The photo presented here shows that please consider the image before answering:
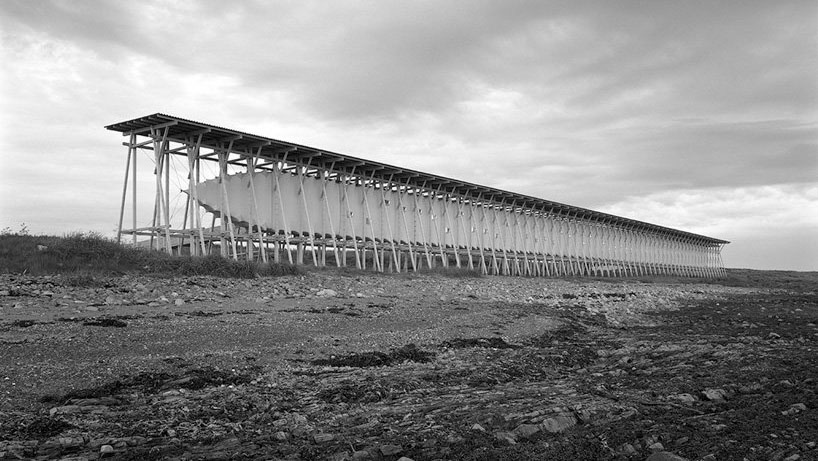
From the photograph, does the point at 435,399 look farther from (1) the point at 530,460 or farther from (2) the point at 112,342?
(2) the point at 112,342

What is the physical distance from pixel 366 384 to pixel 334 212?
103 feet

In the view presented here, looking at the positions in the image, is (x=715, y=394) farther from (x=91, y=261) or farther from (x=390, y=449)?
(x=91, y=261)

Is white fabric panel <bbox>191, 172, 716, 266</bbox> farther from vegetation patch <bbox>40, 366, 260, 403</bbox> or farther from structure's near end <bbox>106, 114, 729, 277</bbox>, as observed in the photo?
vegetation patch <bbox>40, 366, 260, 403</bbox>

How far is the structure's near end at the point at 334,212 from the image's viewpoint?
100 feet

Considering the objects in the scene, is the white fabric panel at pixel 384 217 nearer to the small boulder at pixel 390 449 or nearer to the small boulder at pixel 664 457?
the small boulder at pixel 390 449

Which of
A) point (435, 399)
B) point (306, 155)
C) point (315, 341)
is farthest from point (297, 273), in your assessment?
point (435, 399)

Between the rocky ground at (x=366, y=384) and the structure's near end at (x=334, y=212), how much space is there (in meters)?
13.8

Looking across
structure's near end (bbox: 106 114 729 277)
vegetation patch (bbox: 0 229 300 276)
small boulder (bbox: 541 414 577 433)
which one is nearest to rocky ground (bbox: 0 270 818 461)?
small boulder (bbox: 541 414 577 433)

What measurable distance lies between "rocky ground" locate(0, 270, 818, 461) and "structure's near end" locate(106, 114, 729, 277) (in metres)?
13.8

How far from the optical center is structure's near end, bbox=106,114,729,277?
1205 inches

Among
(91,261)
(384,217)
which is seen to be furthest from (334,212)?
(91,261)

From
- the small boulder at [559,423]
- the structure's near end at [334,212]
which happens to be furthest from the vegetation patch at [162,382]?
the structure's near end at [334,212]

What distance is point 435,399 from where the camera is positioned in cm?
855

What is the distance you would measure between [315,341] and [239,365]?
2.57m
